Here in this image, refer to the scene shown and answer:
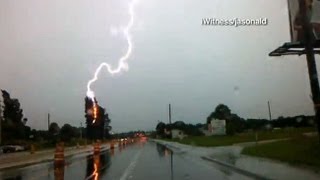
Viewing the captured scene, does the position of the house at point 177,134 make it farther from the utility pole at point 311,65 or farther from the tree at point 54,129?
the utility pole at point 311,65

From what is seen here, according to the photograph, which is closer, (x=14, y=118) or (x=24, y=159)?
(x=24, y=159)

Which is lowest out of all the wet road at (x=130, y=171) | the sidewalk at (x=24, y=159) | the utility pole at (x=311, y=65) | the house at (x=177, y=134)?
the wet road at (x=130, y=171)

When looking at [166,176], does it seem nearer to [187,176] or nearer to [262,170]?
[187,176]

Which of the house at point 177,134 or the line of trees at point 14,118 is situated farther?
the house at point 177,134

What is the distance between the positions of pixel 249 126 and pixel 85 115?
45120 millimetres

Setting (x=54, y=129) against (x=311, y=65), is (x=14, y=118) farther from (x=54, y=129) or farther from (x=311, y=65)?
(x=311, y=65)

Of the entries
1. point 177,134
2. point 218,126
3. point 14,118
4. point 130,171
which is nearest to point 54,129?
point 14,118

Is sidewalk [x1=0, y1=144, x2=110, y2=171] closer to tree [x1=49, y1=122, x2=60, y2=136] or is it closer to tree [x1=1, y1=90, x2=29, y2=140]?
tree [x1=1, y1=90, x2=29, y2=140]

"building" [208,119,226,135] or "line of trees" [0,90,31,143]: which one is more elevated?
"line of trees" [0,90,31,143]

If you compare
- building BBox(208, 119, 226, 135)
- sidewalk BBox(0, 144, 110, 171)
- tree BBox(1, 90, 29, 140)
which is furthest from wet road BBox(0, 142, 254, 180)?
tree BBox(1, 90, 29, 140)

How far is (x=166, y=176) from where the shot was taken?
72.2ft

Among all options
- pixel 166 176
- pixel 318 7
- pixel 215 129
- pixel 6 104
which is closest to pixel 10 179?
pixel 166 176

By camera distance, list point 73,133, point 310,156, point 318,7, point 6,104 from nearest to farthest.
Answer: point 318,7 < point 310,156 < point 6,104 < point 73,133

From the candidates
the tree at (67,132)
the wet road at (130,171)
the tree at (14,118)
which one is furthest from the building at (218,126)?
the tree at (67,132)
